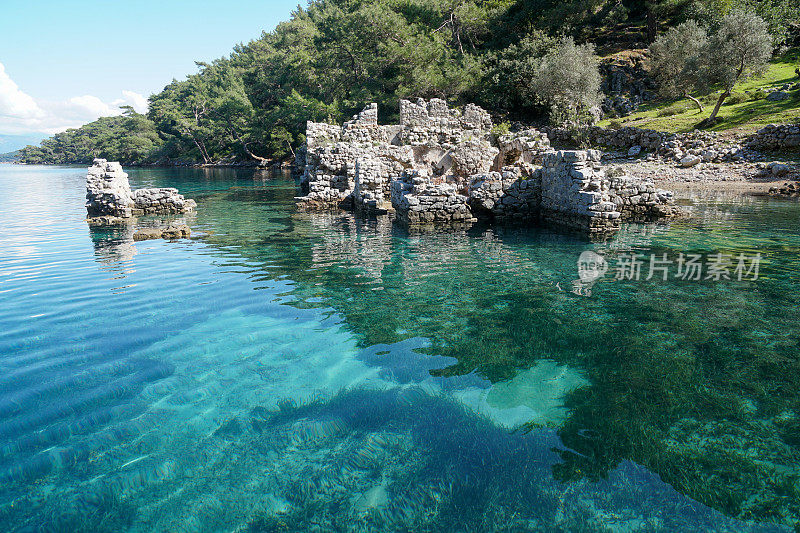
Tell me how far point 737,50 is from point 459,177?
22338 millimetres

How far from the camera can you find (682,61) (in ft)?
108

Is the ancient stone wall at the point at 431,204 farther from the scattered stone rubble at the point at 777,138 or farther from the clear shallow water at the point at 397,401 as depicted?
the scattered stone rubble at the point at 777,138

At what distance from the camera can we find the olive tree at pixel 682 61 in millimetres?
30094

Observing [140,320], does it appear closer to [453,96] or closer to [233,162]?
[453,96]

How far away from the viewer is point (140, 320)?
771 cm

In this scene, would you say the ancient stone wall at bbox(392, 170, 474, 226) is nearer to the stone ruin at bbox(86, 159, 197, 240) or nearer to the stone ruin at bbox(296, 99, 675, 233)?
the stone ruin at bbox(296, 99, 675, 233)

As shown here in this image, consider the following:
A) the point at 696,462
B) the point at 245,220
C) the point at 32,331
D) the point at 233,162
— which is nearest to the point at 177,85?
the point at 233,162

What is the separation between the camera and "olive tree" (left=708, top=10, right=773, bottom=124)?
27750mm

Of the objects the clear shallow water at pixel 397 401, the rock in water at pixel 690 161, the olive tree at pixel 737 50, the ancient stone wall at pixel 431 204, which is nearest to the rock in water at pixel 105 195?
the clear shallow water at pixel 397 401

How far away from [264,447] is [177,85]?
12375cm

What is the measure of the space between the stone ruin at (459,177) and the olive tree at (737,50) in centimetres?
1613

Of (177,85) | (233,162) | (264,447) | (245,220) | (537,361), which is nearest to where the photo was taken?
(264,447)

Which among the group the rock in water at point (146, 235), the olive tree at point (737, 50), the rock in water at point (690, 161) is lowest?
the rock in water at point (146, 235)

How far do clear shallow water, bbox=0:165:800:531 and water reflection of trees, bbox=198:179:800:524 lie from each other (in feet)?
0.12
